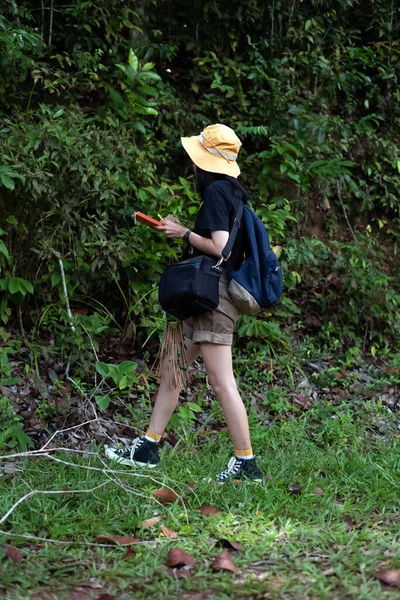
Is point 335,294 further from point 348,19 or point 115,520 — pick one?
point 115,520

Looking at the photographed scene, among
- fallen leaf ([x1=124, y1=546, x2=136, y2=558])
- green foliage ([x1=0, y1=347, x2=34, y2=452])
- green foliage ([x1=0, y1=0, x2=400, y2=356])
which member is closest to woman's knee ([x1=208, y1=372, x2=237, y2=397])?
fallen leaf ([x1=124, y1=546, x2=136, y2=558])

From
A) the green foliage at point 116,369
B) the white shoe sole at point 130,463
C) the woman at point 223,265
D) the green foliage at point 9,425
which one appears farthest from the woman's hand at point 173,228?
the green foliage at point 9,425

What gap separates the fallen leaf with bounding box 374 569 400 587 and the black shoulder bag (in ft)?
5.39

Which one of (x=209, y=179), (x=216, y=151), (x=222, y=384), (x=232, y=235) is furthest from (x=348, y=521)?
(x=216, y=151)

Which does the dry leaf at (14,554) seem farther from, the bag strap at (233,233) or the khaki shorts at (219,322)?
the bag strap at (233,233)

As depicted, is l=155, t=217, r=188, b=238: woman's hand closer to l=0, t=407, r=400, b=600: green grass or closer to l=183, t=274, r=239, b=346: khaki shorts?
l=183, t=274, r=239, b=346: khaki shorts

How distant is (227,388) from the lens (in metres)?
4.11

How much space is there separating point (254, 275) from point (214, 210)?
44cm

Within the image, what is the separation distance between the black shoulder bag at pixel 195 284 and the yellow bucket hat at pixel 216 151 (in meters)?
0.25

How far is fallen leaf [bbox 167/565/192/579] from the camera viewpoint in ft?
10.1

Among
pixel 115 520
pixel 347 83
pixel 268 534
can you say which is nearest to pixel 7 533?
pixel 115 520

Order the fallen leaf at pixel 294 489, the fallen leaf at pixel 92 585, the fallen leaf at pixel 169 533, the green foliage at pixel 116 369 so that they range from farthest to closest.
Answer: the green foliage at pixel 116 369, the fallen leaf at pixel 294 489, the fallen leaf at pixel 169 533, the fallen leaf at pixel 92 585

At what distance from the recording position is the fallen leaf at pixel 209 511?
366 cm

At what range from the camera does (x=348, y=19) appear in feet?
26.9
